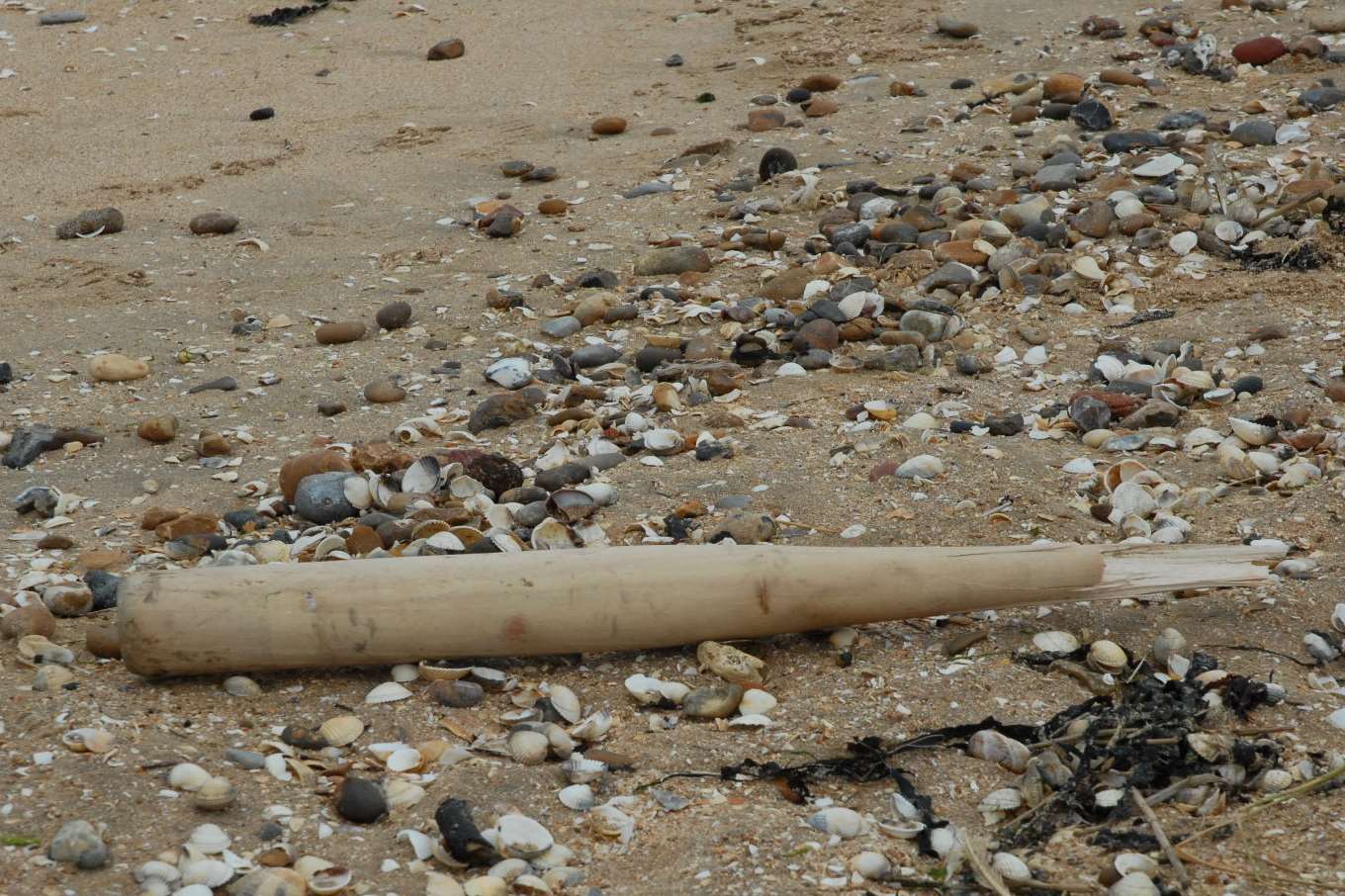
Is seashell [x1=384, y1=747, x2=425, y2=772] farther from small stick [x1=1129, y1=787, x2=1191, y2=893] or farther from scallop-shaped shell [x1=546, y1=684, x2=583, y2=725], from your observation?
small stick [x1=1129, y1=787, x2=1191, y2=893]

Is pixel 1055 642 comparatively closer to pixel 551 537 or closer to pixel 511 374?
pixel 551 537

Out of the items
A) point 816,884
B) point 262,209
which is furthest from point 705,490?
point 262,209

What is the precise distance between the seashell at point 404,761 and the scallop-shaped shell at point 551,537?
0.85 metres

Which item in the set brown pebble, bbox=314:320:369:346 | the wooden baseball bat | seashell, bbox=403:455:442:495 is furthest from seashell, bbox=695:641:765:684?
brown pebble, bbox=314:320:369:346

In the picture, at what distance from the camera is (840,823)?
2340 mm

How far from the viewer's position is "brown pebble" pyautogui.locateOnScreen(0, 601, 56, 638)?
9.59 ft

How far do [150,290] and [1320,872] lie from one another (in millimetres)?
4597

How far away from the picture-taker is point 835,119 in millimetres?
6633

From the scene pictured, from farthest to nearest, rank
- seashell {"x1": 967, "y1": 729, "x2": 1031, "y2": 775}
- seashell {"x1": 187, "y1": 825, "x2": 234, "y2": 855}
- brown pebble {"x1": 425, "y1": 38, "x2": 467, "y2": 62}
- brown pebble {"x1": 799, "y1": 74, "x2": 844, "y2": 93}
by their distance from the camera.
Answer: brown pebble {"x1": 425, "y1": 38, "x2": 467, "y2": 62}, brown pebble {"x1": 799, "y1": 74, "x2": 844, "y2": 93}, seashell {"x1": 967, "y1": 729, "x2": 1031, "y2": 775}, seashell {"x1": 187, "y1": 825, "x2": 234, "y2": 855}

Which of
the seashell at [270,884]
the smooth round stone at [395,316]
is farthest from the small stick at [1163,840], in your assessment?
the smooth round stone at [395,316]

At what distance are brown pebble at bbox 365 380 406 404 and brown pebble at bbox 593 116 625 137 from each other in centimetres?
271

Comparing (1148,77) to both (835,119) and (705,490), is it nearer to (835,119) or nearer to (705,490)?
(835,119)

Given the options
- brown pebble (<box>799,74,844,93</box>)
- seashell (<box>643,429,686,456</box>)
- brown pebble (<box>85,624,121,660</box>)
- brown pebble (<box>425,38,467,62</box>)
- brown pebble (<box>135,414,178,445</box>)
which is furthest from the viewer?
brown pebble (<box>425,38,467,62</box>)

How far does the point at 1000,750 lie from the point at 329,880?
119 cm
